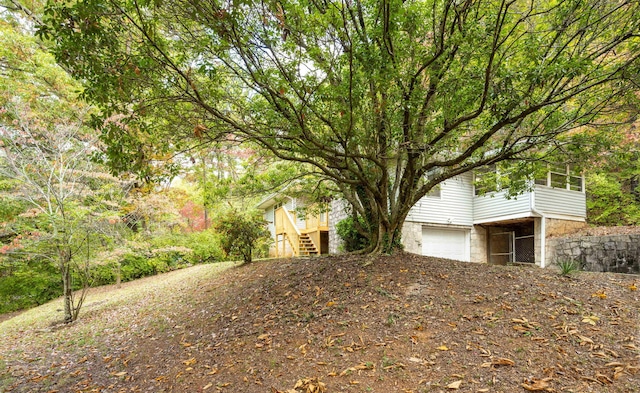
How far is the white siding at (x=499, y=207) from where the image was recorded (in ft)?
36.2

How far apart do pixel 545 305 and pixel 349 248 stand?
6728 mm

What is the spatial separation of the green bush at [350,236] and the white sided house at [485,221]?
2.83 ft

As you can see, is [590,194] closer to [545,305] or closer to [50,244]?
[545,305]

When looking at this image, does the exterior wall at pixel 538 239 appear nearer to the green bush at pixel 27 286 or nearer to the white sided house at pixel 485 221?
the white sided house at pixel 485 221

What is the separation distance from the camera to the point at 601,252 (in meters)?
9.26

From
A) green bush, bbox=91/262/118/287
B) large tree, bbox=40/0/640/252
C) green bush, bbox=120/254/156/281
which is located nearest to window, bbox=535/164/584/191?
large tree, bbox=40/0/640/252

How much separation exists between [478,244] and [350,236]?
5.45 metres

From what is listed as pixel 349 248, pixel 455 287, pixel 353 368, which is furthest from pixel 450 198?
pixel 353 368

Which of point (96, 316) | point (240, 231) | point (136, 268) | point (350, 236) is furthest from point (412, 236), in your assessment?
point (136, 268)

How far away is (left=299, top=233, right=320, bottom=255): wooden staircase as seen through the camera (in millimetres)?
13117

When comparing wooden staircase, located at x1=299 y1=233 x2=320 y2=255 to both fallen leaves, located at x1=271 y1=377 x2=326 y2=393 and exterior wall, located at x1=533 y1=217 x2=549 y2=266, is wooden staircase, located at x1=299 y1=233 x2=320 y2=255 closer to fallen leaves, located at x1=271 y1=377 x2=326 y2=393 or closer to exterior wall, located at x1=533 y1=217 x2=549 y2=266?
exterior wall, located at x1=533 y1=217 x2=549 y2=266

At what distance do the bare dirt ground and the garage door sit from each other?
18.2 ft

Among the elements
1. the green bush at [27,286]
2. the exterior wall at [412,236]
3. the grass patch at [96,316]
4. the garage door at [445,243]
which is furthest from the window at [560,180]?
the green bush at [27,286]

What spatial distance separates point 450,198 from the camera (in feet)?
39.7
